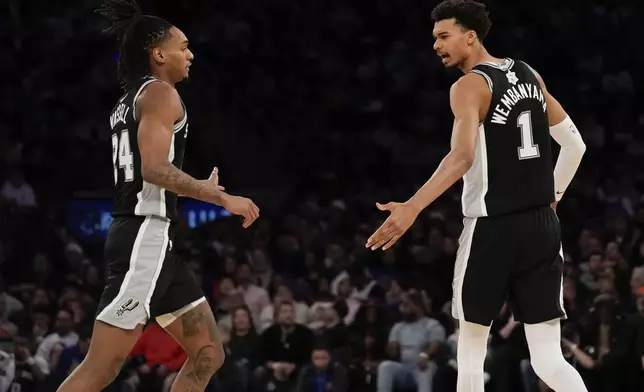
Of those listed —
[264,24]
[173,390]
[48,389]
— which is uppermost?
[264,24]

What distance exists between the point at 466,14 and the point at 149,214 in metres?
1.68

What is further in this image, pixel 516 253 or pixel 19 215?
pixel 19 215

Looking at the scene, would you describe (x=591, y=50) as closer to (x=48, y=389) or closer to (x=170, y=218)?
(x=48, y=389)

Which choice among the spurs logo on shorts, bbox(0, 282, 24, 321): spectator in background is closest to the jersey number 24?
the spurs logo on shorts

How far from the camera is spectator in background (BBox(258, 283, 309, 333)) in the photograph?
965 cm

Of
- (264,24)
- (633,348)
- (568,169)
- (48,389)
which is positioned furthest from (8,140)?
(568,169)

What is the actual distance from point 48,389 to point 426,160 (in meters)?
5.56

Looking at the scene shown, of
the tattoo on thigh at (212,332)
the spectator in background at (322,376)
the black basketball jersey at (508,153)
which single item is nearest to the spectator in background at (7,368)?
the spectator in background at (322,376)

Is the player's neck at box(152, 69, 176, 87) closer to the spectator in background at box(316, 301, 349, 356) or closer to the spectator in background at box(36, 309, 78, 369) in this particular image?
the spectator in background at box(316, 301, 349, 356)

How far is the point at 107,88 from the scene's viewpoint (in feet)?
44.1

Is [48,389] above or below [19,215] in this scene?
below

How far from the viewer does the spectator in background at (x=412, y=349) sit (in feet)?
28.8

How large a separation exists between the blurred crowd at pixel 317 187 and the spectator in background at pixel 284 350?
0.02 m

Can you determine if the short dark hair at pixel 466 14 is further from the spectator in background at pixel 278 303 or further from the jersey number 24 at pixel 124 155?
the spectator in background at pixel 278 303
